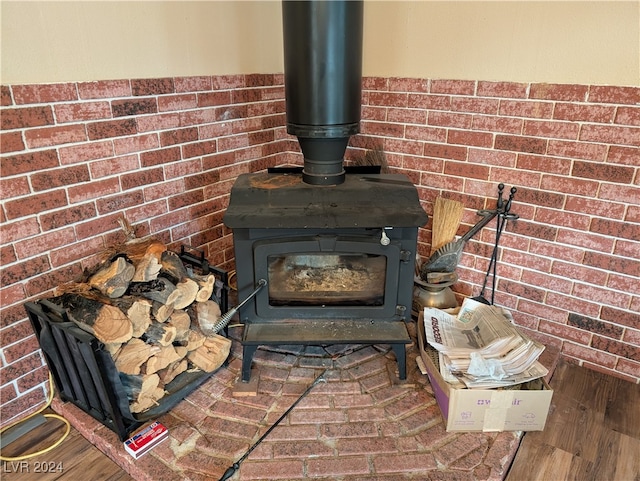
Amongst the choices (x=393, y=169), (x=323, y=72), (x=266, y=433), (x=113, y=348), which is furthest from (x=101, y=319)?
(x=393, y=169)

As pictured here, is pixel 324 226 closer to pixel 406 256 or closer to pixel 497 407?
pixel 406 256

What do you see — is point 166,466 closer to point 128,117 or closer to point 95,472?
point 95,472

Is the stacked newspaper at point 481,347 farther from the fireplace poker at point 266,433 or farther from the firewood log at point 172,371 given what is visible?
the firewood log at point 172,371

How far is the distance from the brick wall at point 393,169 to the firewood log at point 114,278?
240 millimetres

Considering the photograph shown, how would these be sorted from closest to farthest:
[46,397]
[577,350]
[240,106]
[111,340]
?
1. [111,340]
2. [46,397]
3. [577,350]
4. [240,106]

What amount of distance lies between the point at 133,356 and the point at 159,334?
11 cm

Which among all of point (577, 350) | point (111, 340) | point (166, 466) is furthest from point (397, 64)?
point (166, 466)

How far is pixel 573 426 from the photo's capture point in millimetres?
1722

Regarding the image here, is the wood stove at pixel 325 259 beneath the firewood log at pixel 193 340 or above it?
above

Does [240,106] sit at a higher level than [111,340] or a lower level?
→ higher

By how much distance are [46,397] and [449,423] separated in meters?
1.54

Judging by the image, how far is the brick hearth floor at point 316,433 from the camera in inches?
58.5

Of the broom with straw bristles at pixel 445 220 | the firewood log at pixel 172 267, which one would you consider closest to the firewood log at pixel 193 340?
the firewood log at pixel 172 267

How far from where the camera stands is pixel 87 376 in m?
1.55
